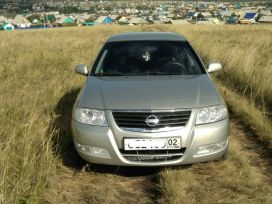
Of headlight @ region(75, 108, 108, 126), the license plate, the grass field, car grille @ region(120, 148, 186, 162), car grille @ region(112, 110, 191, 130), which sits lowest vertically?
the grass field

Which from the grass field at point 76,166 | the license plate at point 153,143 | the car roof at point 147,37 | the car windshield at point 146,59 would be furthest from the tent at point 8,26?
the license plate at point 153,143

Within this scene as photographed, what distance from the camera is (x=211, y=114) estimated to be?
4086 millimetres

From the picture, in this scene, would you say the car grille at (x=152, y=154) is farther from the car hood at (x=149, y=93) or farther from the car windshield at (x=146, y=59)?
the car windshield at (x=146, y=59)

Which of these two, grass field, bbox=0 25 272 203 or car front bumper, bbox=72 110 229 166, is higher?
car front bumper, bbox=72 110 229 166

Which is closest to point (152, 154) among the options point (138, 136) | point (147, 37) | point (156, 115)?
point (138, 136)

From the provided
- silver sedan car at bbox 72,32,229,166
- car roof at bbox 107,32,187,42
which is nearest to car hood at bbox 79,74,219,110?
silver sedan car at bbox 72,32,229,166

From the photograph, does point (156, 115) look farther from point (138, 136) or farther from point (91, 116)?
point (91, 116)

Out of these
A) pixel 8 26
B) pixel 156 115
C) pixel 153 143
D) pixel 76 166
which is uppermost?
pixel 156 115

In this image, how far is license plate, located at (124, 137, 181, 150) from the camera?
3.87 metres

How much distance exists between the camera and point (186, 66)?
5.27 meters

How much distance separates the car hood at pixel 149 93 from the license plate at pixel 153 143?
13.3 inches

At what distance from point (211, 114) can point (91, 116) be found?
1.29 metres

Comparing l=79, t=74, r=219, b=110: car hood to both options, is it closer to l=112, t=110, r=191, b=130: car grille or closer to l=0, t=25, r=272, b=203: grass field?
l=112, t=110, r=191, b=130: car grille

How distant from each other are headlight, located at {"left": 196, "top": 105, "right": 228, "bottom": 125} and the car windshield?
40.7 inches
